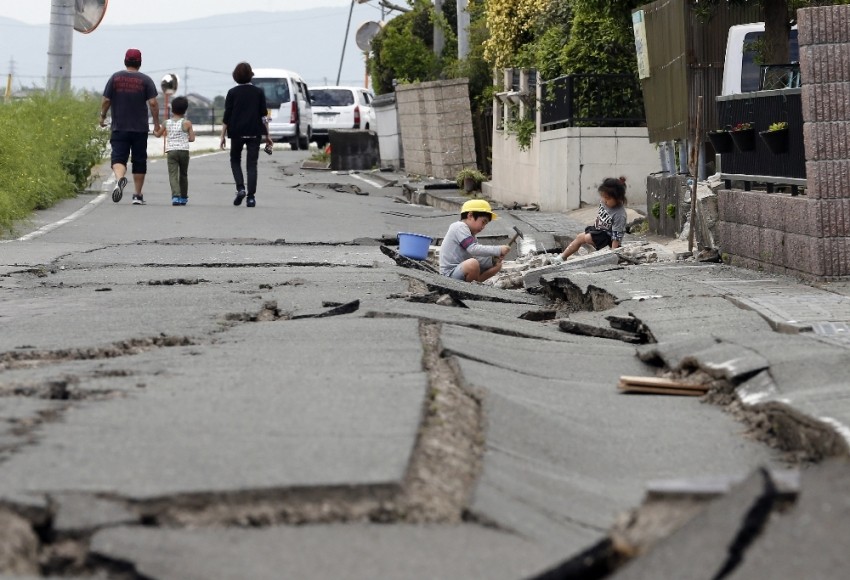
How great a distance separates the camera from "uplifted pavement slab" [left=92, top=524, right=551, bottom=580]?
3.05 m

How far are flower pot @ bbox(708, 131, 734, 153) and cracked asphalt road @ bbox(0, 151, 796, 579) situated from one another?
2758 millimetres

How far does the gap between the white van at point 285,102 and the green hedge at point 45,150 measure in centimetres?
1553

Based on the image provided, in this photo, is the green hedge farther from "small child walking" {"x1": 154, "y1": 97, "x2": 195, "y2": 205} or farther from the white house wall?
the white house wall

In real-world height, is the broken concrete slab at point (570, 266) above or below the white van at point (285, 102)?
below

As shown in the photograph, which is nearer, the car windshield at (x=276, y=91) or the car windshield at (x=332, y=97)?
the car windshield at (x=276, y=91)

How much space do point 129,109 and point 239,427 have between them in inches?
577

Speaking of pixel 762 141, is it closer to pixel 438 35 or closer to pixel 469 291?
pixel 469 291

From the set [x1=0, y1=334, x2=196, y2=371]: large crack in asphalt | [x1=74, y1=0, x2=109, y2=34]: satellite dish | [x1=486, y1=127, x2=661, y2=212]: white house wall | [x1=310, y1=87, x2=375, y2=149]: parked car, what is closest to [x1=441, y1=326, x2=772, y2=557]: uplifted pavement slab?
[x1=0, y1=334, x2=196, y2=371]: large crack in asphalt

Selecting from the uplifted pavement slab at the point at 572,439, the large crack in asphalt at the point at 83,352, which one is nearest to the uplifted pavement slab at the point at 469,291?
the uplifted pavement slab at the point at 572,439

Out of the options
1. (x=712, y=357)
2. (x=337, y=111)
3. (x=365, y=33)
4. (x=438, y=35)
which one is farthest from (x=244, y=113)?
(x=337, y=111)

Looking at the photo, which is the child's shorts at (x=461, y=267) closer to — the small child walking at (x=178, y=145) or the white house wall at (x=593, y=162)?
the white house wall at (x=593, y=162)

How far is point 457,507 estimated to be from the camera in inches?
138

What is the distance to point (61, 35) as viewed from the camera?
21938mm

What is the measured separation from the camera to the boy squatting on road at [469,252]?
1108cm
